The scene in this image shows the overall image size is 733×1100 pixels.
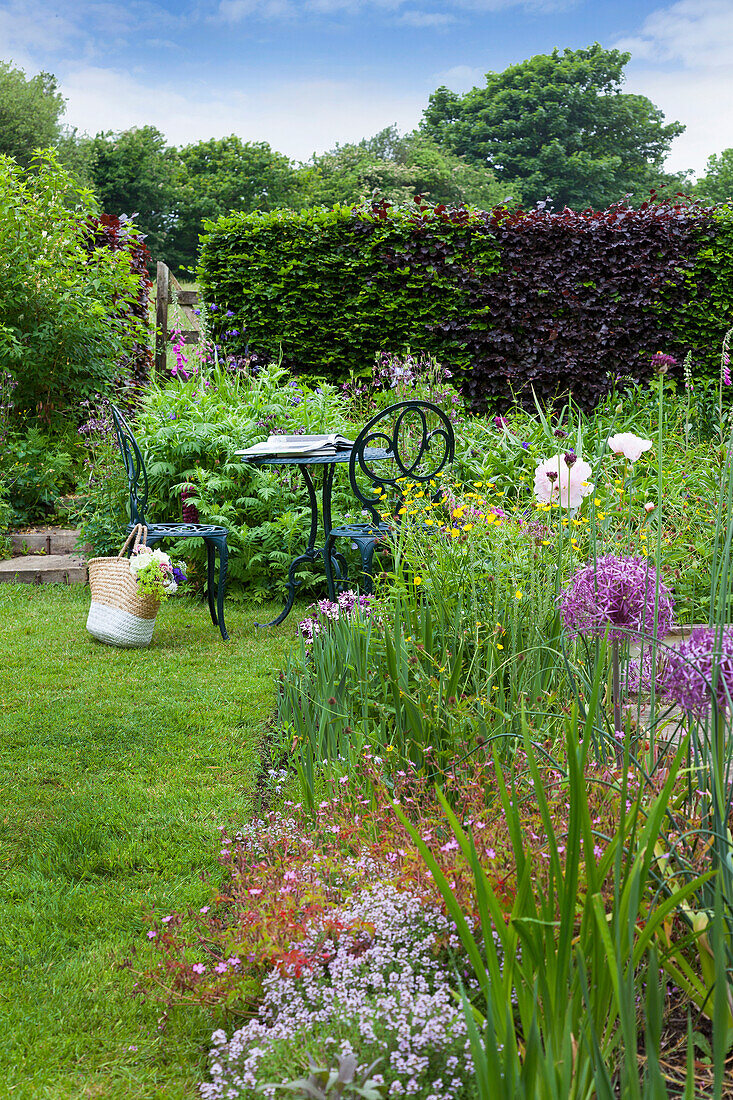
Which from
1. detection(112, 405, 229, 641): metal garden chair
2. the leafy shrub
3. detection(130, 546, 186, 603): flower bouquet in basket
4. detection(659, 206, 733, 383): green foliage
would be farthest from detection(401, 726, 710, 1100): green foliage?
detection(659, 206, 733, 383): green foliage

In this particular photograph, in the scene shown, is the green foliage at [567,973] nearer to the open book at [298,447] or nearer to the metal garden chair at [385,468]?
the metal garden chair at [385,468]

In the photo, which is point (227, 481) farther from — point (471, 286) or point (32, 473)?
point (471, 286)

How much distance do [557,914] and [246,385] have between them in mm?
6054

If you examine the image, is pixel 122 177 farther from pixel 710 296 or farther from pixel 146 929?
pixel 146 929

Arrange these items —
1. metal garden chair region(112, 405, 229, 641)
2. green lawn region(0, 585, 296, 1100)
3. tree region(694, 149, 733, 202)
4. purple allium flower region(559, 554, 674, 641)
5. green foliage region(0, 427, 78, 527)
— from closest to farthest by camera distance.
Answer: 1. green lawn region(0, 585, 296, 1100)
2. purple allium flower region(559, 554, 674, 641)
3. metal garden chair region(112, 405, 229, 641)
4. green foliage region(0, 427, 78, 527)
5. tree region(694, 149, 733, 202)

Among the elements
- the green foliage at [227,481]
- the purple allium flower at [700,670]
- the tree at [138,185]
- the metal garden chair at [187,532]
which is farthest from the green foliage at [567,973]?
the tree at [138,185]

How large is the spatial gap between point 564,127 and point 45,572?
Result: 35827 mm

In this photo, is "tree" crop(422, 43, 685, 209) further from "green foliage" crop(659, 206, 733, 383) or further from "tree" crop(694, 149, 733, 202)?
"green foliage" crop(659, 206, 733, 383)

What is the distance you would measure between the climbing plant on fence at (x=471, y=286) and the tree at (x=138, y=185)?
26124 millimetres

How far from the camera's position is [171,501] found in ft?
17.6

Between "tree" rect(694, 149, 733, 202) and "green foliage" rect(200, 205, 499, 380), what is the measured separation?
33849mm

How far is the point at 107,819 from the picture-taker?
2389mm

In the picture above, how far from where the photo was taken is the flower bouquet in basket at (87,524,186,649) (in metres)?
4.05

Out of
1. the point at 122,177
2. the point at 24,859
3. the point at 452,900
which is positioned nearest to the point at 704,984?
the point at 452,900
